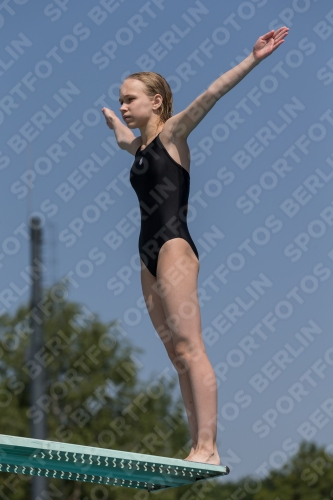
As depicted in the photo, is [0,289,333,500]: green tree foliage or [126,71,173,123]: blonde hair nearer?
[126,71,173,123]: blonde hair

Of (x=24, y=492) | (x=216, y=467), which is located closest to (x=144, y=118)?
(x=216, y=467)

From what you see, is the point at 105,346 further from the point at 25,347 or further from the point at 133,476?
Result: the point at 133,476

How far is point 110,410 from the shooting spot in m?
32.5

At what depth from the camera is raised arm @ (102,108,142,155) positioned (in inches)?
268

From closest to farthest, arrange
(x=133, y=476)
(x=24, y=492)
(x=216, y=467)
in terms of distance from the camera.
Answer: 1. (x=216, y=467)
2. (x=133, y=476)
3. (x=24, y=492)

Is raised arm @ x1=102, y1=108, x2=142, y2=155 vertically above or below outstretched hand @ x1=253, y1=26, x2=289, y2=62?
below

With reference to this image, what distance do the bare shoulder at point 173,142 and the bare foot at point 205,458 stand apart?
1945mm

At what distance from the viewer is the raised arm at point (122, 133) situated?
22.3ft

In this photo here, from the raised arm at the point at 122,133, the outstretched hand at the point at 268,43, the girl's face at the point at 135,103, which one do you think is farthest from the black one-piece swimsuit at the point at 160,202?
the outstretched hand at the point at 268,43

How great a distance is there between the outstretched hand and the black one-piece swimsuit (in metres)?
0.91

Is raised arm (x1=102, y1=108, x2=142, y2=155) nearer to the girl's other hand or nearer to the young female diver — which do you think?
the girl's other hand

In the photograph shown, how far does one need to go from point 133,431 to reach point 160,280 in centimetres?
2649

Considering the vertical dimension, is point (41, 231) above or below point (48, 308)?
above

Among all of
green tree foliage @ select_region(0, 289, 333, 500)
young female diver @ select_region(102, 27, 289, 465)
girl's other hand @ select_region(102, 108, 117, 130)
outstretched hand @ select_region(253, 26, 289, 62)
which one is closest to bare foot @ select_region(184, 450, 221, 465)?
young female diver @ select_region(102, 27, 289, 465)
